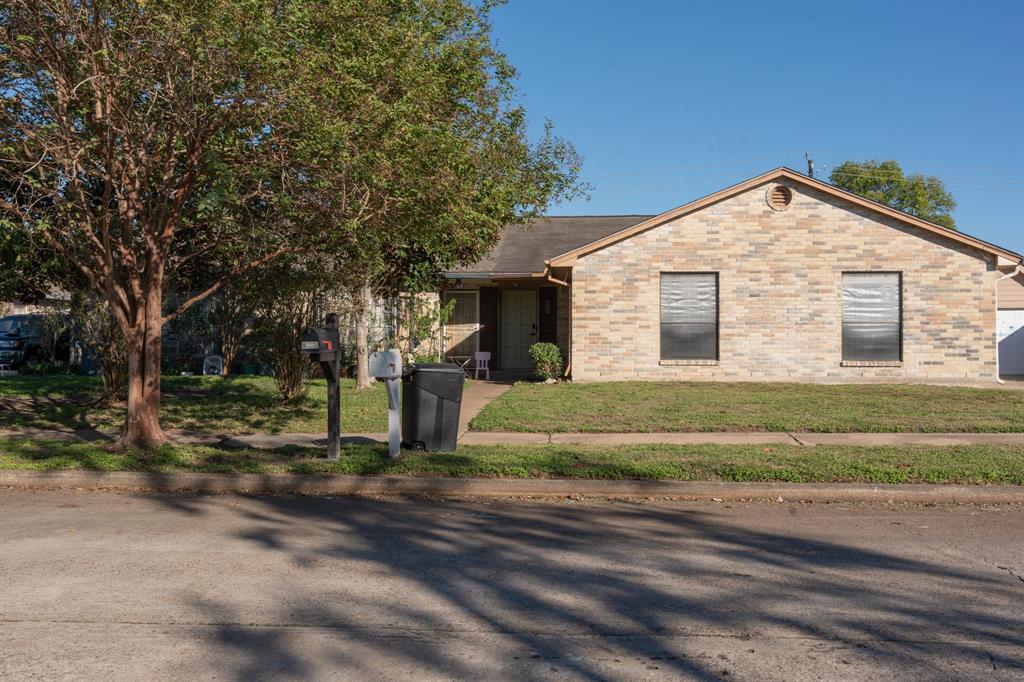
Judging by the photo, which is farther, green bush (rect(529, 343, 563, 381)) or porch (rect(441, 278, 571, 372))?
porch (rect(441, 278, 571, 372))

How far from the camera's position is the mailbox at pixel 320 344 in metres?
10.0

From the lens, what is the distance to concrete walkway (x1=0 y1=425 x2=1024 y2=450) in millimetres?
11562

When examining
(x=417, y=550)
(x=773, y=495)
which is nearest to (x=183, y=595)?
(x=417, y=550)

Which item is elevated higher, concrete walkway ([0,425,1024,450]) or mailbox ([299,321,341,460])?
mailbox ([299,321,341,460])

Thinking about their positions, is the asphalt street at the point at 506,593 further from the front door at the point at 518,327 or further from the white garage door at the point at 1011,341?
the white garage door at the point at 1011,341

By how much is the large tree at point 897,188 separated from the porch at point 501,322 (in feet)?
120

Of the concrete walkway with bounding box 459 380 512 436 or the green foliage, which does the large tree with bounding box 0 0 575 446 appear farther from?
the green foliage

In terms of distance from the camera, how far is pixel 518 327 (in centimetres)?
2383

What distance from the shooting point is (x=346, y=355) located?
19.3 metres

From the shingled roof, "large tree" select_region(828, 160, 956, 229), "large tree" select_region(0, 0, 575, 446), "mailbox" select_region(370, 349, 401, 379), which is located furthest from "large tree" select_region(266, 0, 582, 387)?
"large tree" select_region(828, 160, 956, 229)

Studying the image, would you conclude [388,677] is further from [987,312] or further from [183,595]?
[987,312]

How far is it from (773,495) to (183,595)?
19.4 feet

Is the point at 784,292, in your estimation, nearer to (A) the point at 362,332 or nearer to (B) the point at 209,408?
(A) the point at 362,332

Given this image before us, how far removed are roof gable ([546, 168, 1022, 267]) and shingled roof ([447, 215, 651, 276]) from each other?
6.61ft
